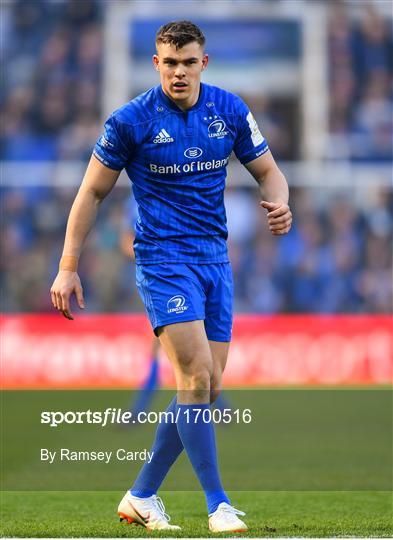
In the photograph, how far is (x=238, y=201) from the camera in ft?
57.5

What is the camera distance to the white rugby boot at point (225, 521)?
16.2ft

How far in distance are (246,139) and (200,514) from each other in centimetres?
196

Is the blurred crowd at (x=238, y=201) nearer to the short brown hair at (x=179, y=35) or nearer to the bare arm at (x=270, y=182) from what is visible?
the bare arm at (x=270, y=182)

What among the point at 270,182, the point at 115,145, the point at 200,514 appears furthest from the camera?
the point at 200,514

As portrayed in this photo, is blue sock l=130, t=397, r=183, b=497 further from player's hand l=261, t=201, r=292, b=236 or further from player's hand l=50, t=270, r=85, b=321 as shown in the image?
player's hand l=261, t=201, r=292, b=236

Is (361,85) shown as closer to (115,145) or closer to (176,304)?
(115,145)

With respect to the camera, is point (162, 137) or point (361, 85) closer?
point (162, 137)

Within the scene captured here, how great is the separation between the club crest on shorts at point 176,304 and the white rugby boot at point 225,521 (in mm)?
891

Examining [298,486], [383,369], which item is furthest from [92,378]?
[298,486]

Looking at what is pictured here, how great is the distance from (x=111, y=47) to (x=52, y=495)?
1490 centimetres

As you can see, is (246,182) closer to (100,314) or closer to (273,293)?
(273,293)

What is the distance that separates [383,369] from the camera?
16.0 meters
